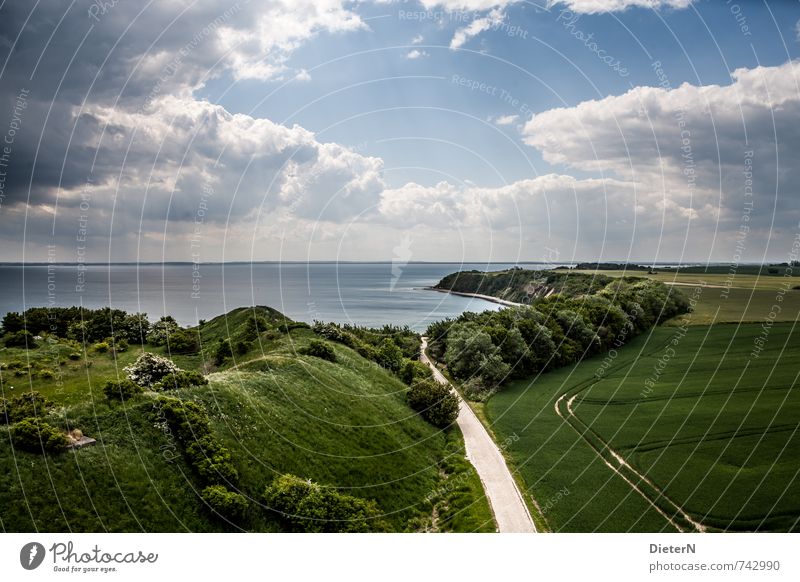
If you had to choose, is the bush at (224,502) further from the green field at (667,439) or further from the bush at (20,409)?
the green field at (667,439)

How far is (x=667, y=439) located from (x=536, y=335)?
2293 cm

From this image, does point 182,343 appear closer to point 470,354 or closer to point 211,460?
point 211,460

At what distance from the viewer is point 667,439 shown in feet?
90.4

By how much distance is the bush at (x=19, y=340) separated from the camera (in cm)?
3008

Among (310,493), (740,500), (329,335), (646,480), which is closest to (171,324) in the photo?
(329,335)

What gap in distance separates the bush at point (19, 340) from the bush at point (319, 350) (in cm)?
1678

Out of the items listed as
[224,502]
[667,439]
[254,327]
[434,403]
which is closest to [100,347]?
[254,327]

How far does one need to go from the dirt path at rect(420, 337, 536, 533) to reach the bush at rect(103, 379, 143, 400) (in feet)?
53.1

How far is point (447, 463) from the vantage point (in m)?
27.1

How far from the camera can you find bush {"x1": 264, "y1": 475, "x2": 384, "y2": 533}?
704 inches

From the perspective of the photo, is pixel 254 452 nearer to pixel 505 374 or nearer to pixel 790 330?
pixel 505 374

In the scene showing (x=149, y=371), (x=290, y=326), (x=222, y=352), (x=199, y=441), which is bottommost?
(x=199, y=441)

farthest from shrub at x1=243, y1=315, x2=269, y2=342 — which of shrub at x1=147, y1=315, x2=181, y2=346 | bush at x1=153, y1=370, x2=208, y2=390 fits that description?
bush at x1=153, y1=370, x2=208, y2=390
